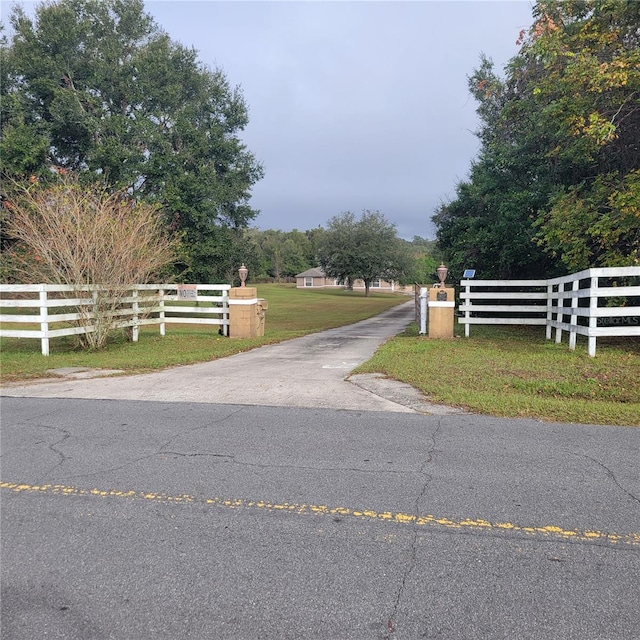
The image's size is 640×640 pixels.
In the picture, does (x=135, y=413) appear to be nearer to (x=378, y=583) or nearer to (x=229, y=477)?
(x=229, y=477)

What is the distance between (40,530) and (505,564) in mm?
2982

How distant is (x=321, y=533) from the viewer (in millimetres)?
3336

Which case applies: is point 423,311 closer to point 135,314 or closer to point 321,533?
point 135,314

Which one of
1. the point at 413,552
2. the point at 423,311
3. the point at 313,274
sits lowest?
the point at 413,552

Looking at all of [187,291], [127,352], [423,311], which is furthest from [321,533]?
[187,291]

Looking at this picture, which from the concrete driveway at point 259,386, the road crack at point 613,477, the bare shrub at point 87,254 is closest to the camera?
the road crack at point 613,477

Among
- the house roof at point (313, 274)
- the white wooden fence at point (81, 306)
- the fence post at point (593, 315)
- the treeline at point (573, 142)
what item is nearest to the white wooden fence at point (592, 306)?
the fence post at point (593, 315)

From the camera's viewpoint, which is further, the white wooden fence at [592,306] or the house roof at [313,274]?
the house roof at [313,274]

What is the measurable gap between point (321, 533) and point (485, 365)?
6.40m

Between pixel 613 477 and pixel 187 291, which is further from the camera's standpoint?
pixel 187 291

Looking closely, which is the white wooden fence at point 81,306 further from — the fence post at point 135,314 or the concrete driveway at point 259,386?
the concrete driveway at point 259,386

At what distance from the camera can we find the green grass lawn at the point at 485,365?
6.63 meters

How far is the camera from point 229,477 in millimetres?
4289

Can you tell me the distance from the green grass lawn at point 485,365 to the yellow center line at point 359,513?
296 cm
